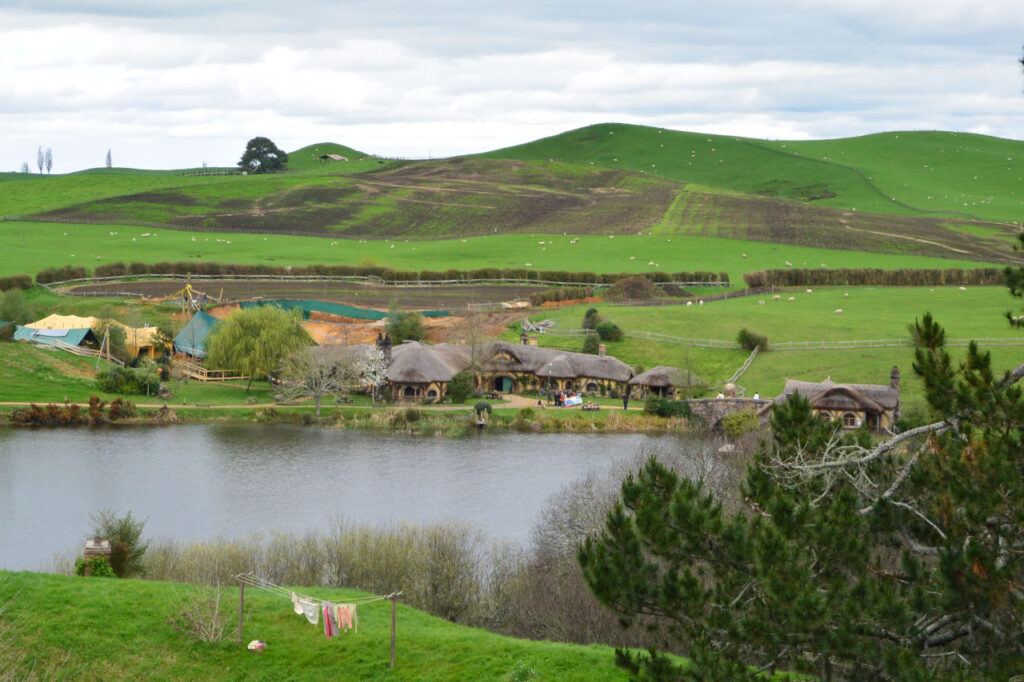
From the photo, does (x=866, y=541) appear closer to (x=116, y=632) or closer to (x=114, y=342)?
(x=116, y=632)

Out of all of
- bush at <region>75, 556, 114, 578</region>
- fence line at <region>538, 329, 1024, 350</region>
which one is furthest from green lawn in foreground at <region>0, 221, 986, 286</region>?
bush at <region>75, 556, 114, 578</region>

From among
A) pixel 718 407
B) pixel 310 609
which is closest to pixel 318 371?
Answer: pixel 718 407

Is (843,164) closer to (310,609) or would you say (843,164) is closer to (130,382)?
(130,382)

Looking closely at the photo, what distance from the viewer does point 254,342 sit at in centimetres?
6078

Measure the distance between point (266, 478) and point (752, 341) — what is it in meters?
32.6

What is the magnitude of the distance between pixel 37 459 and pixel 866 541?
39.5m

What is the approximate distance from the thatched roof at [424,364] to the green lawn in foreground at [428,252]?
3595 centimetres

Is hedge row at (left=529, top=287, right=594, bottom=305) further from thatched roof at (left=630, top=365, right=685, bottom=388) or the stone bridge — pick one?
the stone bridge

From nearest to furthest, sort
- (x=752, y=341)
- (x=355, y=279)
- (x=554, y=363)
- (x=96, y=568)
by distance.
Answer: (x=96, y=568) → (x=554, y=363) → (x=752, y=341) → (x=355, y=279)

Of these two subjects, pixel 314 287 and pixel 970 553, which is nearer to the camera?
pixel 970 553

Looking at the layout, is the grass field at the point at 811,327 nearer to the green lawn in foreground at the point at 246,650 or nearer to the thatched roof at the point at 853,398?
the thatched roof at the point at 853,398

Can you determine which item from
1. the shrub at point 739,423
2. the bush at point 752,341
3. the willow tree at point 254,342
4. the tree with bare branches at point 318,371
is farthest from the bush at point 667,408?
the willow tree at point 254,342

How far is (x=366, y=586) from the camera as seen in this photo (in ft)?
89.9

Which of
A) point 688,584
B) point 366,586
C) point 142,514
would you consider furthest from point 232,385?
point 688,584
